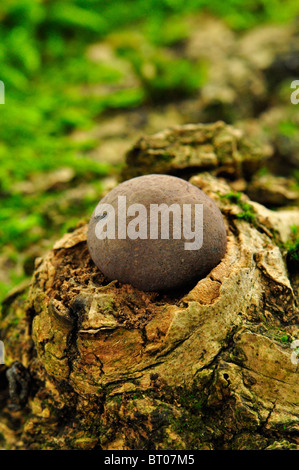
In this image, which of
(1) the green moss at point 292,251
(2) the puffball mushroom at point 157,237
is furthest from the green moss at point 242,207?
(2) the puffball mushroom at point 157,237

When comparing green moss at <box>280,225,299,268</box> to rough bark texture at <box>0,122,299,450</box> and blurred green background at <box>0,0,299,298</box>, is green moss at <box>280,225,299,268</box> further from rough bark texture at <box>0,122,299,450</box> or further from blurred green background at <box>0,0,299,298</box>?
blurred green background at <box>0,0,299,298</box>

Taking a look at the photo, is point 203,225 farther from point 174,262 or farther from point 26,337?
point 26,337

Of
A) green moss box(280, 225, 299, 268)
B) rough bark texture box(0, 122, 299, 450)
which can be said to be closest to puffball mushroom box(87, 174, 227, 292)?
rough bark texture box(0, 122, 299, 450)

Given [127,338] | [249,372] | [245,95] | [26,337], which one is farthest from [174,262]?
[245,95]

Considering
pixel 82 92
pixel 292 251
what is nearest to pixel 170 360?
pixel 292 251

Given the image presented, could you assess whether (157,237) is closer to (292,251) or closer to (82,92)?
(292,251)

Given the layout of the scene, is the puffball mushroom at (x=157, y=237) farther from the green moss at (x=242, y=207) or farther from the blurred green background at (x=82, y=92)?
the blurred green background at (x=82, y=92)
